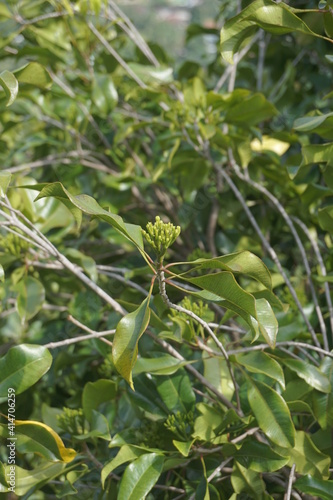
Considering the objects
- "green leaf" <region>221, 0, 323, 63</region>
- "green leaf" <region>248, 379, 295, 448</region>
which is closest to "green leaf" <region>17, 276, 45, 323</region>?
"green leaf" <region>248, 379, 295, 448</region>

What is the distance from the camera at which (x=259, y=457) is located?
0.81m

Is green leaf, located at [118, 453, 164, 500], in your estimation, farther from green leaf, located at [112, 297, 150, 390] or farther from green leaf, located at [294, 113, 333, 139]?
green leaf, located at [294, 113, 333, 139]

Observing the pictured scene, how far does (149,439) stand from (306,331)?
12.9 inches

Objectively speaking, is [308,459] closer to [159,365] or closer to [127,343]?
[159,365]

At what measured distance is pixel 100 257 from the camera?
1411 mm

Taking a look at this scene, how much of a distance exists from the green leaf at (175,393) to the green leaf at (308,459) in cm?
16

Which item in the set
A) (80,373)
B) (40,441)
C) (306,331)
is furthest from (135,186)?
(40,441)

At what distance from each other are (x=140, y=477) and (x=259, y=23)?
2.04 ft

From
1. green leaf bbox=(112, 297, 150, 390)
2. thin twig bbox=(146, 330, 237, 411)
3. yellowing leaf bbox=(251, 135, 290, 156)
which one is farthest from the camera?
yellowing leaf bbox=(251, 135, 290, 156)

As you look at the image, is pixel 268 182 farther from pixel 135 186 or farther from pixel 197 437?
pixel 197 437

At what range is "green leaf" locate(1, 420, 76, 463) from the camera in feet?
2.64

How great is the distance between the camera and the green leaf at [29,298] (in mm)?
1003

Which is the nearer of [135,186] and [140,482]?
[140,482]

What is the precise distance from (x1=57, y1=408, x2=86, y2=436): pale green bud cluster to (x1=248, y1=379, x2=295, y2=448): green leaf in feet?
1.00
